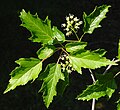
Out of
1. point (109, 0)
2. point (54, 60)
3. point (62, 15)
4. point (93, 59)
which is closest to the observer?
point (93, 59)

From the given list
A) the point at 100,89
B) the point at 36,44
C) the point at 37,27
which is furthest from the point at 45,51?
the point at 36,44

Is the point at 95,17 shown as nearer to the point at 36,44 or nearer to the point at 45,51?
the point at 45,51

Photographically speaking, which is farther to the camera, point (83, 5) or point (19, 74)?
point (83, 5)

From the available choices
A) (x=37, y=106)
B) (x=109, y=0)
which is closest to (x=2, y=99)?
(x=37, y=106)

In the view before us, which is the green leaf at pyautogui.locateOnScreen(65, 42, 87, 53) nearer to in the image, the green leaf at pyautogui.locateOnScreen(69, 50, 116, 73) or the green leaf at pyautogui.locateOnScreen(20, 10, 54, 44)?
the green leaf at pyautogui.locateOnScreen(69, 50, 116, 73)

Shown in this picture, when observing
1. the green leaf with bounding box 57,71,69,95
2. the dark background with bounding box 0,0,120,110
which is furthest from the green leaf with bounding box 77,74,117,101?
the dark background with bounding box 0,0,120,110

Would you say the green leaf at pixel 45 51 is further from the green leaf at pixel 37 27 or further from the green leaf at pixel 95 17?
the green leaf at pixel 95 17

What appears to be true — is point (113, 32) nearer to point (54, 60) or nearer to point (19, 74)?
point (54, 60)

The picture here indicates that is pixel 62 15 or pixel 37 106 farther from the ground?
pixel 62 15

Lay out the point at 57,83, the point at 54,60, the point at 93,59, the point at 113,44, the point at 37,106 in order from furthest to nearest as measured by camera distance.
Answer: the point at 113,44 → the point at 54,60 → the point at 37,106 → the point at 57,83 → the point at 93,59
